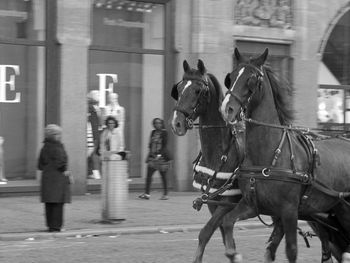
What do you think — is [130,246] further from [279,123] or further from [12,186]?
[12,186]

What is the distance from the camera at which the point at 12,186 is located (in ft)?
55.4

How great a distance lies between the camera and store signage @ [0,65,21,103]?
666 inches

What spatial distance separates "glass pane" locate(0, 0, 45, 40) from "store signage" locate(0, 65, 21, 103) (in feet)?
2.38

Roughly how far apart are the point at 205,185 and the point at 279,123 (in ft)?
4.81

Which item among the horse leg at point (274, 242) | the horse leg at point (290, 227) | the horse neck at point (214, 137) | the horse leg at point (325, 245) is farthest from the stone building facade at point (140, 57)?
the horse leg at point (290, 227)

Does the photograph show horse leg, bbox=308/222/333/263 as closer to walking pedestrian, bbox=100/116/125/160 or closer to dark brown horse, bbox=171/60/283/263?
dark brown horse, bbox=171/60/283/263

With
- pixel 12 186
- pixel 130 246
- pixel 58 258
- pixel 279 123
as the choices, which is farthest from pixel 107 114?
pixel 279 123

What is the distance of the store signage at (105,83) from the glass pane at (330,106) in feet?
19.7

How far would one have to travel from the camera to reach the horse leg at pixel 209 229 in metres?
8.09

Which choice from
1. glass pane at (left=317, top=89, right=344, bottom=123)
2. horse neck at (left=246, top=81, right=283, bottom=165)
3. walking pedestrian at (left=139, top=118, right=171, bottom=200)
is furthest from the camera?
glass pane at (left=317, top=89, right=344, bottom=123)

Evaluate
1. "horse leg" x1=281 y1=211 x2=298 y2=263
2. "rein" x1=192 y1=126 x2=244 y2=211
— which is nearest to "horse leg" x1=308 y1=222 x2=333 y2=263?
"rein" x1=192 y1=126 x2=244 y2=211

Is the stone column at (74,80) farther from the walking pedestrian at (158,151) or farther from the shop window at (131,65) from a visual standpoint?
the walking pedestrian at (158,151)

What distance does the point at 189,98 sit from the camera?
27.8ft

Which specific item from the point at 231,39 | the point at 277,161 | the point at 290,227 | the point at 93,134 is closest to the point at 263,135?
the point at 277,161
